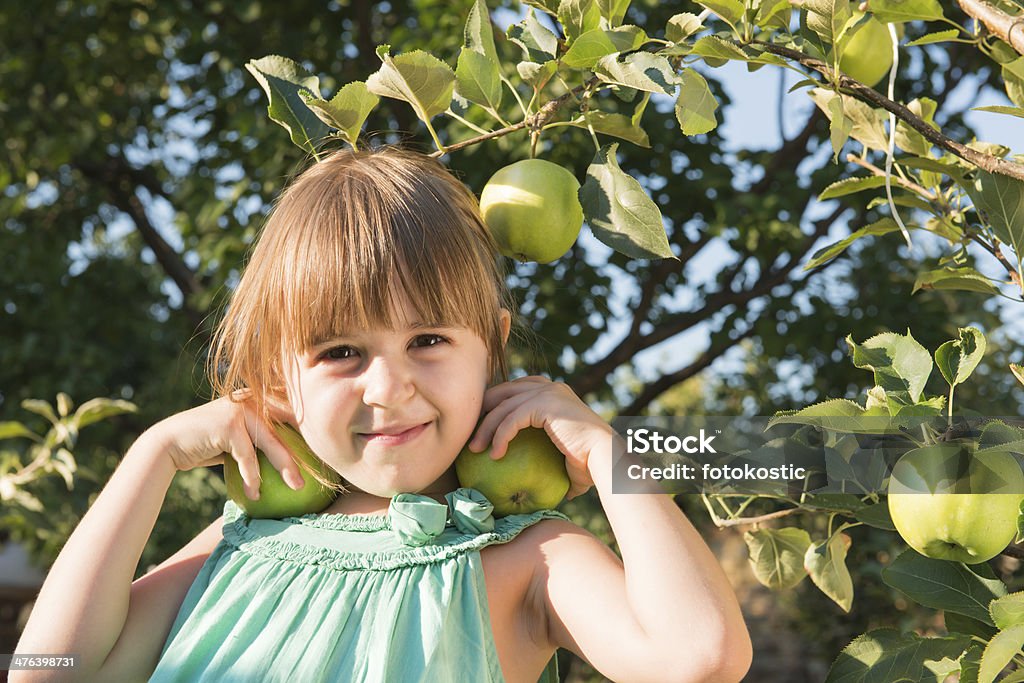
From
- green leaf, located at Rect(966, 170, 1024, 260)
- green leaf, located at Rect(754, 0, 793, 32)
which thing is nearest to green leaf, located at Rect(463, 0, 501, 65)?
green leaf, located at Rect(754, 0, 793, 32)

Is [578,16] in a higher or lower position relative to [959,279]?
higher

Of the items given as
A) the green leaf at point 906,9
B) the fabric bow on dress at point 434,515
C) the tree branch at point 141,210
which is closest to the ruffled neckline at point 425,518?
the fabric bow on dress at point 434,515

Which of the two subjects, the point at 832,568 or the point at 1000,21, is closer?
the point at 1000,21

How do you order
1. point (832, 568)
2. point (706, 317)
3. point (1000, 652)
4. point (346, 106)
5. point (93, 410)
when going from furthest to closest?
1. point (706, 317)
2. point (93, 410)
3. point (832, 568)
4. point (346, 106)
5. point (1000, 652)

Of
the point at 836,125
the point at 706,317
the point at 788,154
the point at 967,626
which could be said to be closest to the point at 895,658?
the point at 967,626

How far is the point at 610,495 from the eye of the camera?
0.93 meters

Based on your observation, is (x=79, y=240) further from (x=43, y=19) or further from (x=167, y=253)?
(x=43, y=19)

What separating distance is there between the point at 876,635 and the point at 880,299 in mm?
1728

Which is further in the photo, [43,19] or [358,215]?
[43,19]

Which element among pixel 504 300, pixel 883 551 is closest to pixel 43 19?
pixel 504 300

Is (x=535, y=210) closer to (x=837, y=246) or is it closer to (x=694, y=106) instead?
(x=694, y=106)

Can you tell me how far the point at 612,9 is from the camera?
94 cm

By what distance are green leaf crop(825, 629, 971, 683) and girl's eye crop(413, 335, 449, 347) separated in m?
0.46

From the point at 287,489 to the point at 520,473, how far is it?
24cm
